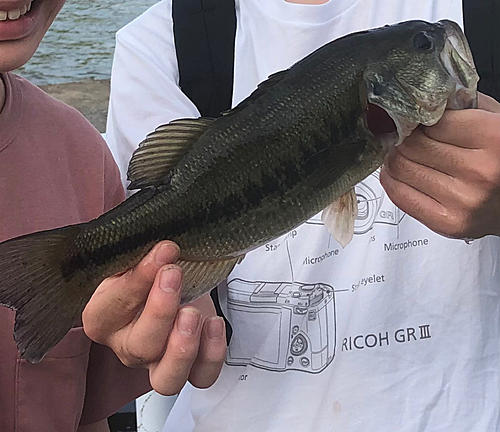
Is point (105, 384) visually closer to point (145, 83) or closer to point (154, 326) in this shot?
point (154, 326)

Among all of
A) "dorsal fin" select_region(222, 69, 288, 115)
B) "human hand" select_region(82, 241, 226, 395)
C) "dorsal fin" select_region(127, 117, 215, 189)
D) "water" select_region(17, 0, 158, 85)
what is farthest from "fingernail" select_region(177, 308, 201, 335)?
"water" select_region(17, 0, 158, 85)

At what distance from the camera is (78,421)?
5.58 ft

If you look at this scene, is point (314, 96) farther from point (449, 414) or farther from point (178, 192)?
point (449, 414)

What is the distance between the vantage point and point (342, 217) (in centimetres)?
134

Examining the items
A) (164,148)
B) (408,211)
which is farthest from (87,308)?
(408,211)

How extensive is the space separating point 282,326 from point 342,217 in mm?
432

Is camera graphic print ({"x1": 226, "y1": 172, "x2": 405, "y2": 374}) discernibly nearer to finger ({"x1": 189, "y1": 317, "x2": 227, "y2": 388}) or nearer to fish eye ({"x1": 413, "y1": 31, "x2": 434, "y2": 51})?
finger ({"x1": 189, "y1": 317, "x2": 227, "y2": 388})

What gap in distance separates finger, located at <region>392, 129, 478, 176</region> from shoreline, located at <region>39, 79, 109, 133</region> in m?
6.42

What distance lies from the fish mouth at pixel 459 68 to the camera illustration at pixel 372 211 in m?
0.44

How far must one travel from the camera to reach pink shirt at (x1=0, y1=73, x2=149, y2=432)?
1563mm

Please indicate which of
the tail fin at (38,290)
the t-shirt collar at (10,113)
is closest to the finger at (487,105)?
the tail fin at (38,290)

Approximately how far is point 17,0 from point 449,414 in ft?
4.33

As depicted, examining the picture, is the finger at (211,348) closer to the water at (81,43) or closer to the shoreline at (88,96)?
the shoreline at (88,96)

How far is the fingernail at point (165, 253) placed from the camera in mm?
1152
